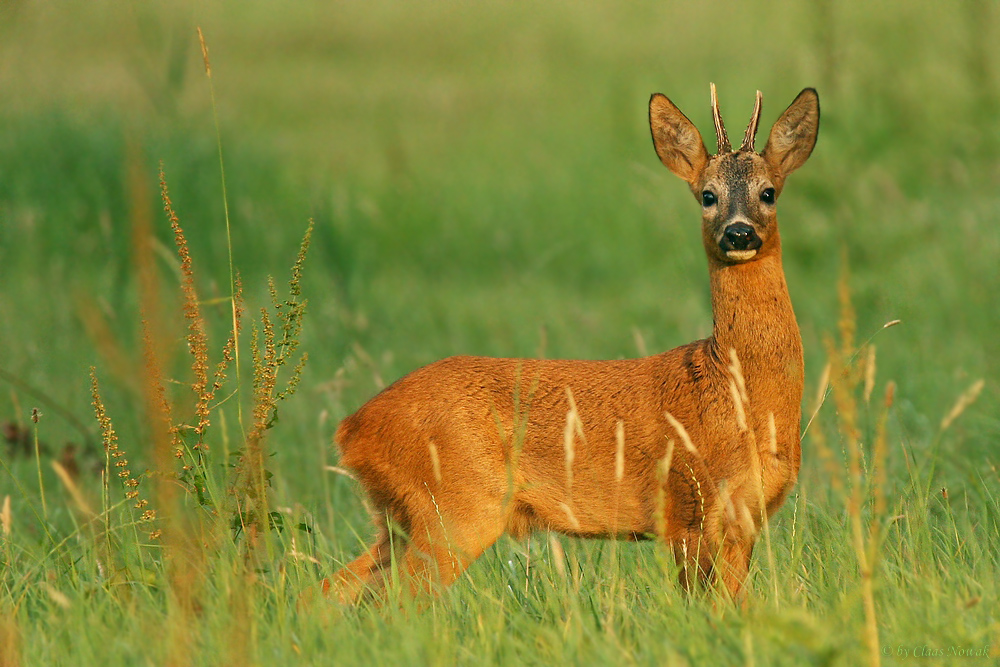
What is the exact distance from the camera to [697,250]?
10.7 metres

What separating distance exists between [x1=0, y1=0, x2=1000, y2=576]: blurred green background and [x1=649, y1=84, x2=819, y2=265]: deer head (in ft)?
1.42

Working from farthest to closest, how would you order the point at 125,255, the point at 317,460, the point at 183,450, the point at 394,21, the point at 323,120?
1. the point at 394,21
2. the point at 323,120
3. the point at 125,255
4. the point at 317,460
5. the point at 183,450

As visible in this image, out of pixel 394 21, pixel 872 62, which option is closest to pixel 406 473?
pixel 872 62

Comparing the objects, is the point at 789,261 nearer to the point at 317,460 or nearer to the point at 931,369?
the point at 931,369

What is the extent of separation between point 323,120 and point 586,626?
16439 millimetres

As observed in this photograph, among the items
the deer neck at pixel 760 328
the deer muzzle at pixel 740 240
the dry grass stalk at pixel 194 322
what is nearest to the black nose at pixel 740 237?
the deer muzzle at pixel 740 240

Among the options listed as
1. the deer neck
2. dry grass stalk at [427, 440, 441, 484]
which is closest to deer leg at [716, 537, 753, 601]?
the deer neck

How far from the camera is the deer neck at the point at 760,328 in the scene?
4.36 meters

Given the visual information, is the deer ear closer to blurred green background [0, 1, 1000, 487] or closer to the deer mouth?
blurred green background [0, 1, 1000, 487]

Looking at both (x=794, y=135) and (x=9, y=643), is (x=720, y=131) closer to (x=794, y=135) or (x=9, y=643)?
(x=794, y=135)

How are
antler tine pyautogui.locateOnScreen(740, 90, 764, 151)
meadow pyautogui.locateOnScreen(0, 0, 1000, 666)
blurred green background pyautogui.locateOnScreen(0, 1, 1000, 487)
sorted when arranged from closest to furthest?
1. meadow pyautogui.locateOnScreen(0, 0, 1000, 666)
2. antler tine pyautogui.locateOnScreen(740, 90, 764, 151)
3. blurred green background pyautogui.locateOnScreen(0, 1, 1000, 487)

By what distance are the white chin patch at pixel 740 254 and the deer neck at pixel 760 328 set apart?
0.29 ft

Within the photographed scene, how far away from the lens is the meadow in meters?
3.37

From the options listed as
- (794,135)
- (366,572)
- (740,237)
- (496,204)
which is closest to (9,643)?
(366,572)
